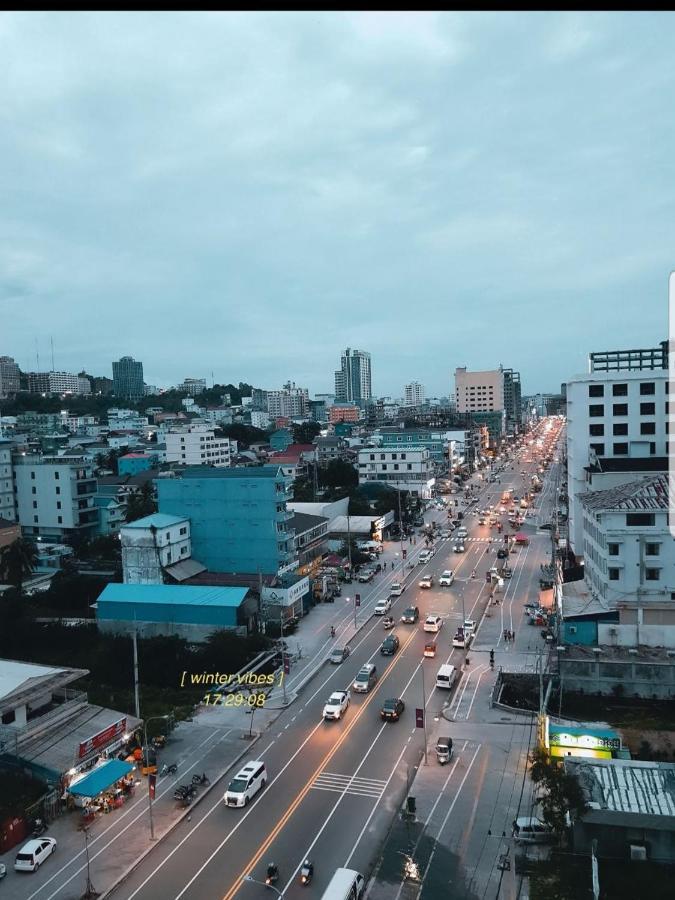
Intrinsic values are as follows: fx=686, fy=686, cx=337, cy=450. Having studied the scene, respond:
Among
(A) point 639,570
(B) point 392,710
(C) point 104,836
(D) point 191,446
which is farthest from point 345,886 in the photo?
(D) point 191,446

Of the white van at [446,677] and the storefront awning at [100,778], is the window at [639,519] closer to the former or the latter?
the white van at [446,677]

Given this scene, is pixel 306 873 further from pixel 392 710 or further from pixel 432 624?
pixel 432 624

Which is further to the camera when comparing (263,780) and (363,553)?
(363,553)

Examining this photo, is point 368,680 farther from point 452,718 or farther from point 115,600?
point 115,600

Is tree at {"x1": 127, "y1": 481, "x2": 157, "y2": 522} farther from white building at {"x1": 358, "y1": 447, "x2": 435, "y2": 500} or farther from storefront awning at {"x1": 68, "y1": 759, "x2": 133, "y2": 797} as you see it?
storefront awning at {"x1": 68, "y1": 759, "x2": 133, "y2": 797}

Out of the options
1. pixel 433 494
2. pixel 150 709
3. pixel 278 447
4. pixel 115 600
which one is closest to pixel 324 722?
pixel 150 709

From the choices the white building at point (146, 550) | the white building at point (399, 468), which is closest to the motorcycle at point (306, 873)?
the white building at point (146, 550)

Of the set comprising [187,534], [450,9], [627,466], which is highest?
[450,9]

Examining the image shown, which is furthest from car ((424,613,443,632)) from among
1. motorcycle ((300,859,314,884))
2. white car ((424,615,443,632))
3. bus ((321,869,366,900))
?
bus ((321,869,366,900))
